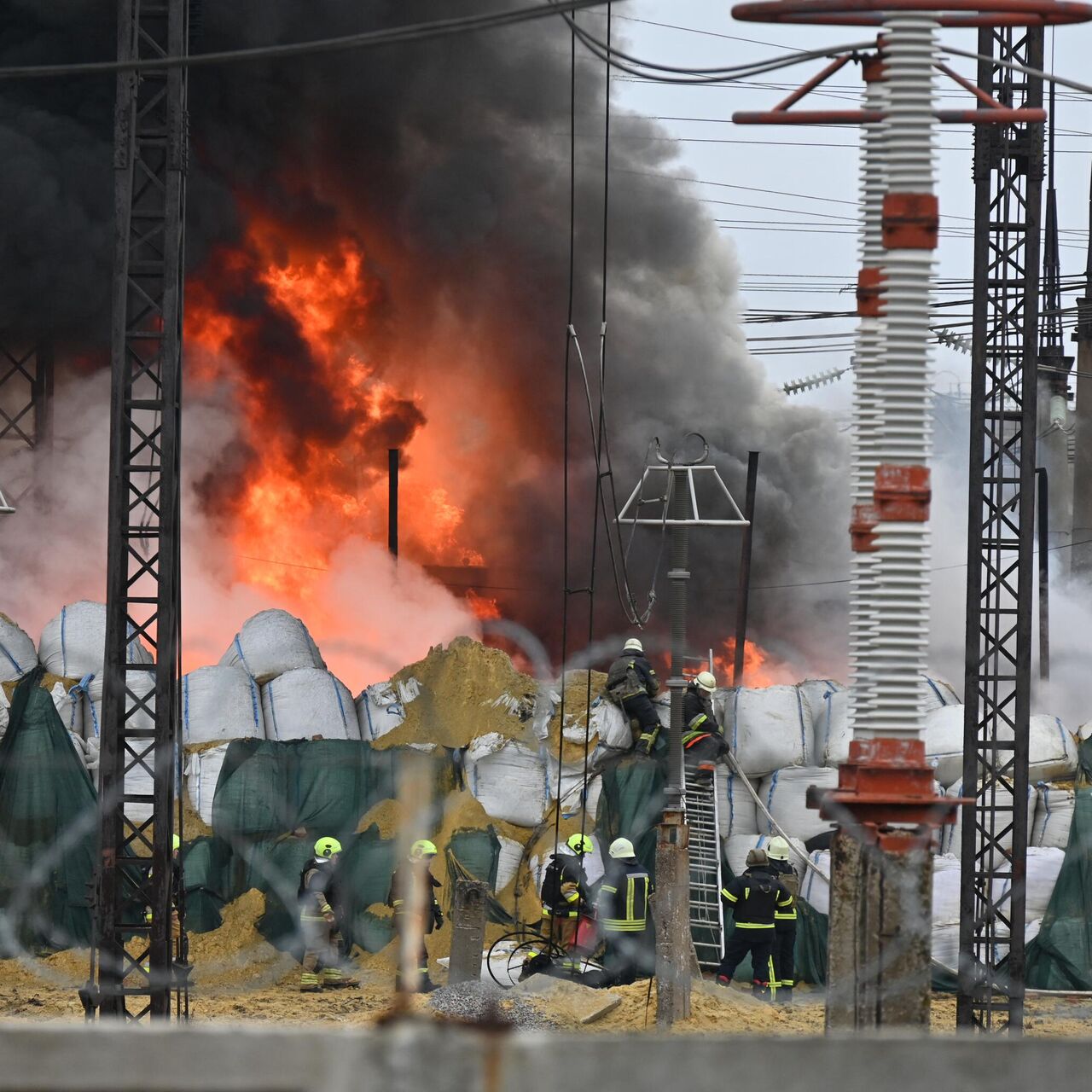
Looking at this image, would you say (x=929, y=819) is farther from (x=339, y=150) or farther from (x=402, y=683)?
(x=339, y=150)

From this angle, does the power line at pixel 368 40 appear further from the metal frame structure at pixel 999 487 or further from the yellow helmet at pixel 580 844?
the yellow helmet at pixel 580 844

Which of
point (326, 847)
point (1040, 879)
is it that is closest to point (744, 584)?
point (1040, 879)

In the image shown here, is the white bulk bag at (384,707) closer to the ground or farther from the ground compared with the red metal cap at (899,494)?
closer to the ground

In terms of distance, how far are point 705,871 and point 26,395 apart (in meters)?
18.9

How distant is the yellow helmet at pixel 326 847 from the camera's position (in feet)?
53.0

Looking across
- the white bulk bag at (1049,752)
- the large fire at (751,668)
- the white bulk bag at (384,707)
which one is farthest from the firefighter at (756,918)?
the large fire at (751,668)

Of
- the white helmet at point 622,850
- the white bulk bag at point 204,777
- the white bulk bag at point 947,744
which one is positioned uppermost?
the white bulk bag at point 947,744

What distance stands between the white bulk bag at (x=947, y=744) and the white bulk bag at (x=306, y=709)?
6.15 m

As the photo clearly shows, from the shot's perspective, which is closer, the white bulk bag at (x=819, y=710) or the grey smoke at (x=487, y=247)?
the white bulk bag at (x=819, y=710)

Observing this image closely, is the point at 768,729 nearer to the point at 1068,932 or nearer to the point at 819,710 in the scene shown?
the point at 819,710

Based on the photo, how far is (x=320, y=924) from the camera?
52.6 ft

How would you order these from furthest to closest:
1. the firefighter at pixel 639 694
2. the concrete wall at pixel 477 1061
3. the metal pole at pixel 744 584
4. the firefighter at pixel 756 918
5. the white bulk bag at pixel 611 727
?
the metal pole at pixel 744 584 < the white bulk bag at pixel 611 727 < the firefighter at pixel 639 694 < the firefighter at pixel 756 918 < the concrete wall at pixel 477 1061

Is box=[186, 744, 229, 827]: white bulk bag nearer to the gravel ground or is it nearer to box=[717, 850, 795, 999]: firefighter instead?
the gravel ground

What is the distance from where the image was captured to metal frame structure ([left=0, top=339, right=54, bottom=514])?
98.5ft
